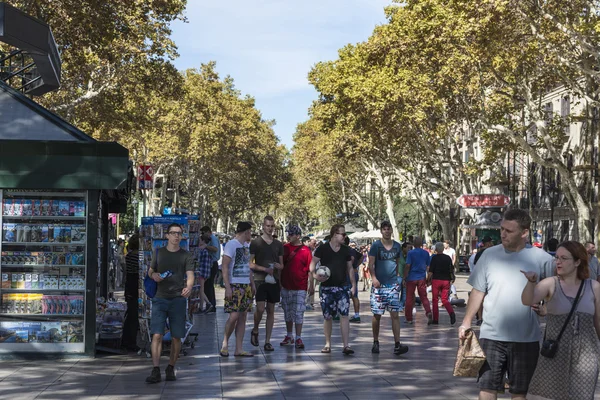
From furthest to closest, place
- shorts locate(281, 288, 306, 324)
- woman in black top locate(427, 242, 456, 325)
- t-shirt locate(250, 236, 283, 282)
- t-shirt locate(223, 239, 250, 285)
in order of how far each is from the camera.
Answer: woman in black top locate(427, 242, 456, 325) → shorts locate(281, 288, 306, 324) → t-shirt locate(250, 236, 283, 282) → t-shirt locate(223, 239, 250, 285)

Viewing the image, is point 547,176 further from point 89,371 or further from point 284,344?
point 89,371

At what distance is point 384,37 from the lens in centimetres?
3497

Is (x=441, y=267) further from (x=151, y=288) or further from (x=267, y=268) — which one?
(x=151, y=288)

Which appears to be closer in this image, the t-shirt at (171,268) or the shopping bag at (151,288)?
the t-shirt at (171,268)

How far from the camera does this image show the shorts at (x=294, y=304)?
14.0m

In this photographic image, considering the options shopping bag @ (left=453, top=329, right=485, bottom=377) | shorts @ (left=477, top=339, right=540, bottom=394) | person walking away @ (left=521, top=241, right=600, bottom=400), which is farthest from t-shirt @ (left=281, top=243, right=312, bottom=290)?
person walking away @ (left=521, top=241, right=600, bottom=400)

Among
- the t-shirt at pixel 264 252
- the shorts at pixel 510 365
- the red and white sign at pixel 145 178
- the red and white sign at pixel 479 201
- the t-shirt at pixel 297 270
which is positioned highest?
the red and white sign at pixel 479 201

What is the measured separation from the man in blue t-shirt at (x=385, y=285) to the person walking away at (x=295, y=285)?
40.3 inches

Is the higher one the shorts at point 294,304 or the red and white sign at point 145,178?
the red and white sign at point 145,178

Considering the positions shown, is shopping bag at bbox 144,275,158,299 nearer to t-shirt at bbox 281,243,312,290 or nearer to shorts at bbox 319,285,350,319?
shorts at bbox 319,285,350,319

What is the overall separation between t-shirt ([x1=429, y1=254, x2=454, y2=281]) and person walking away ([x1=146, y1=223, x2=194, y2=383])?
339 inches

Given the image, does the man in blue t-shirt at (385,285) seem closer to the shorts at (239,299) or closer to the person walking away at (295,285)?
the person walking away at (295,285)

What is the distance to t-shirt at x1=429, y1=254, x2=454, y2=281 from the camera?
18.6m

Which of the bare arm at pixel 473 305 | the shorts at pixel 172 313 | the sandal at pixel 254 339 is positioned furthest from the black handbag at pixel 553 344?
the sandal at pixel 254 339
